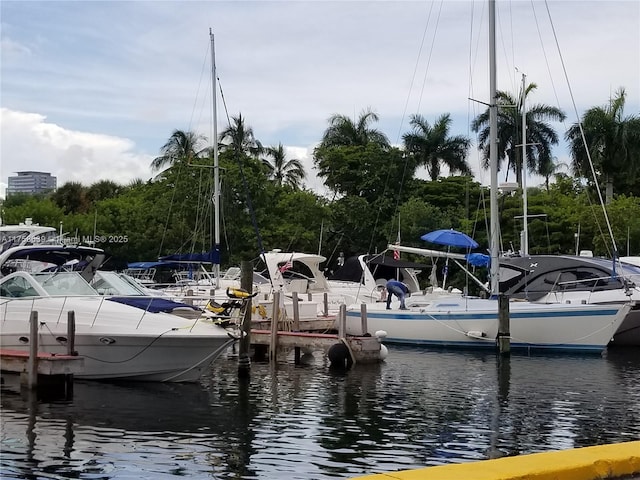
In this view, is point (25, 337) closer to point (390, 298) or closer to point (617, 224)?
point (390, 298)

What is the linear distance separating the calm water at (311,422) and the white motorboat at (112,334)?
1.51 ft

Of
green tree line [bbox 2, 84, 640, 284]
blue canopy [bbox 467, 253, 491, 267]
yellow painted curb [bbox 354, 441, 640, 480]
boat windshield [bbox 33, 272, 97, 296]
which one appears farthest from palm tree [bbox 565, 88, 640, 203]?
yellow painted curb [bbox 354, 441, 640, 480]

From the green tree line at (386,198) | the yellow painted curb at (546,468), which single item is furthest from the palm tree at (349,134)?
the yellow painted curb at (546,468)

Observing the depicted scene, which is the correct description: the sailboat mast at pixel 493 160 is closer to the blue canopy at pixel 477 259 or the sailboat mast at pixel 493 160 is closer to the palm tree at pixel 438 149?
the blue canopy at pixel 477 259


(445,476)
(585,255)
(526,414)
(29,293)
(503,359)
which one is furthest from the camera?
(585,255)

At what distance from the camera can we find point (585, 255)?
3048 cm

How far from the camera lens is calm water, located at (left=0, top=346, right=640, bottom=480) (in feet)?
38.4

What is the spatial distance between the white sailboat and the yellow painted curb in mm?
17153

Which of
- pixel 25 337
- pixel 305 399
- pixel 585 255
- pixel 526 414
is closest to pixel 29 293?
pixel 25 337

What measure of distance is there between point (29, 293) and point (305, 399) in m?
6.71

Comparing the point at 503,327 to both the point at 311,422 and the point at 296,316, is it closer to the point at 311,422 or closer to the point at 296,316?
the point at 296,316

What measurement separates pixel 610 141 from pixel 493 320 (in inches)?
1126

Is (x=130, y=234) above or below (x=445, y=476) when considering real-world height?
above

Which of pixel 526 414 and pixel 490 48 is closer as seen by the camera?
pixel 526 414
